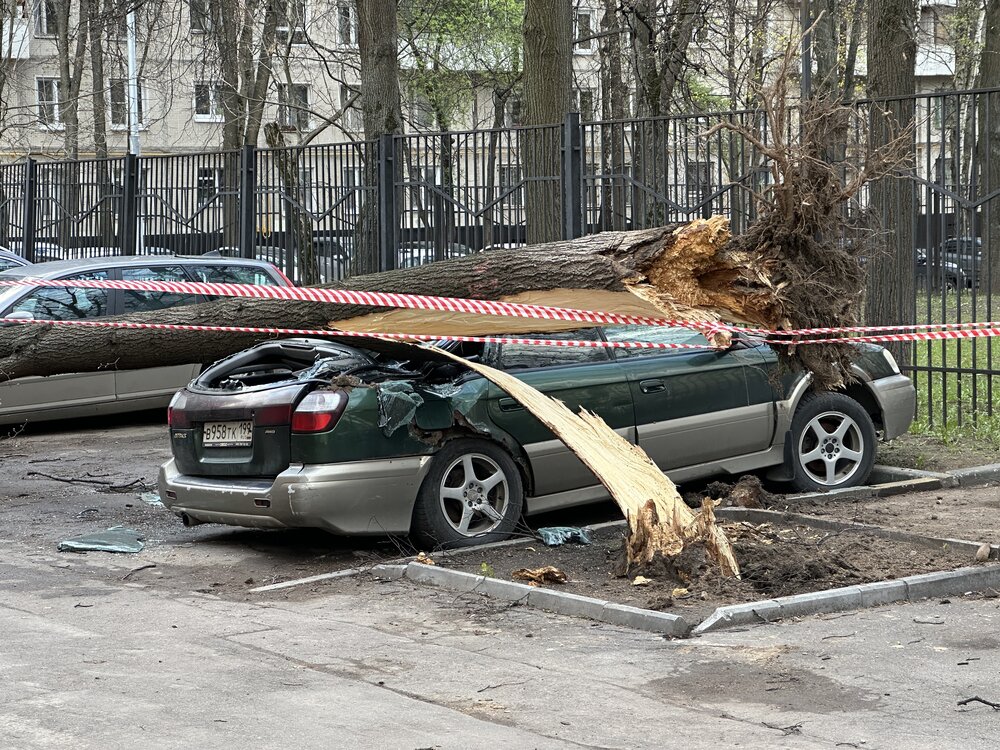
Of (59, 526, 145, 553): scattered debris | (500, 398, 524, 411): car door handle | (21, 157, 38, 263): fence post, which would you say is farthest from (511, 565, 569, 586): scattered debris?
(21, 157, 38, 263): fence post

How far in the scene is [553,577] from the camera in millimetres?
7258

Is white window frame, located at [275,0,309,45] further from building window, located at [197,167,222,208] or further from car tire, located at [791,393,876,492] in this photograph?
car tire, located at [791,393,876,492]

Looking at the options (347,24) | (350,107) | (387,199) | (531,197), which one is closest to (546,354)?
(531,197)

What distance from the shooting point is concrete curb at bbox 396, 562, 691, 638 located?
6.36m

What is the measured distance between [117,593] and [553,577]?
234 centimetres

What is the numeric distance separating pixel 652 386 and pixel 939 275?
3.99 metres

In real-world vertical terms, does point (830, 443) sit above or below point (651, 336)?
below

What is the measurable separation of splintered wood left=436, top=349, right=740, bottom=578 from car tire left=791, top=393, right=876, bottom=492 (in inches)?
71.9

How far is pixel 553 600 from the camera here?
6.86 m

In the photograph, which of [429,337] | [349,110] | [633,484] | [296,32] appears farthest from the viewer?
[349,110]

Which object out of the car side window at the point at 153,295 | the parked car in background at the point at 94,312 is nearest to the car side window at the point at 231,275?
the parked car in background at the point at 94,312

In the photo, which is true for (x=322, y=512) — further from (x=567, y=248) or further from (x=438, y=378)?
(x=567, y=248)

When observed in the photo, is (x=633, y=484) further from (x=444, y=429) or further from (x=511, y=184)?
(x=511, y=184)

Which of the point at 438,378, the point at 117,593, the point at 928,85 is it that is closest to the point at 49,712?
the point at 117,593
